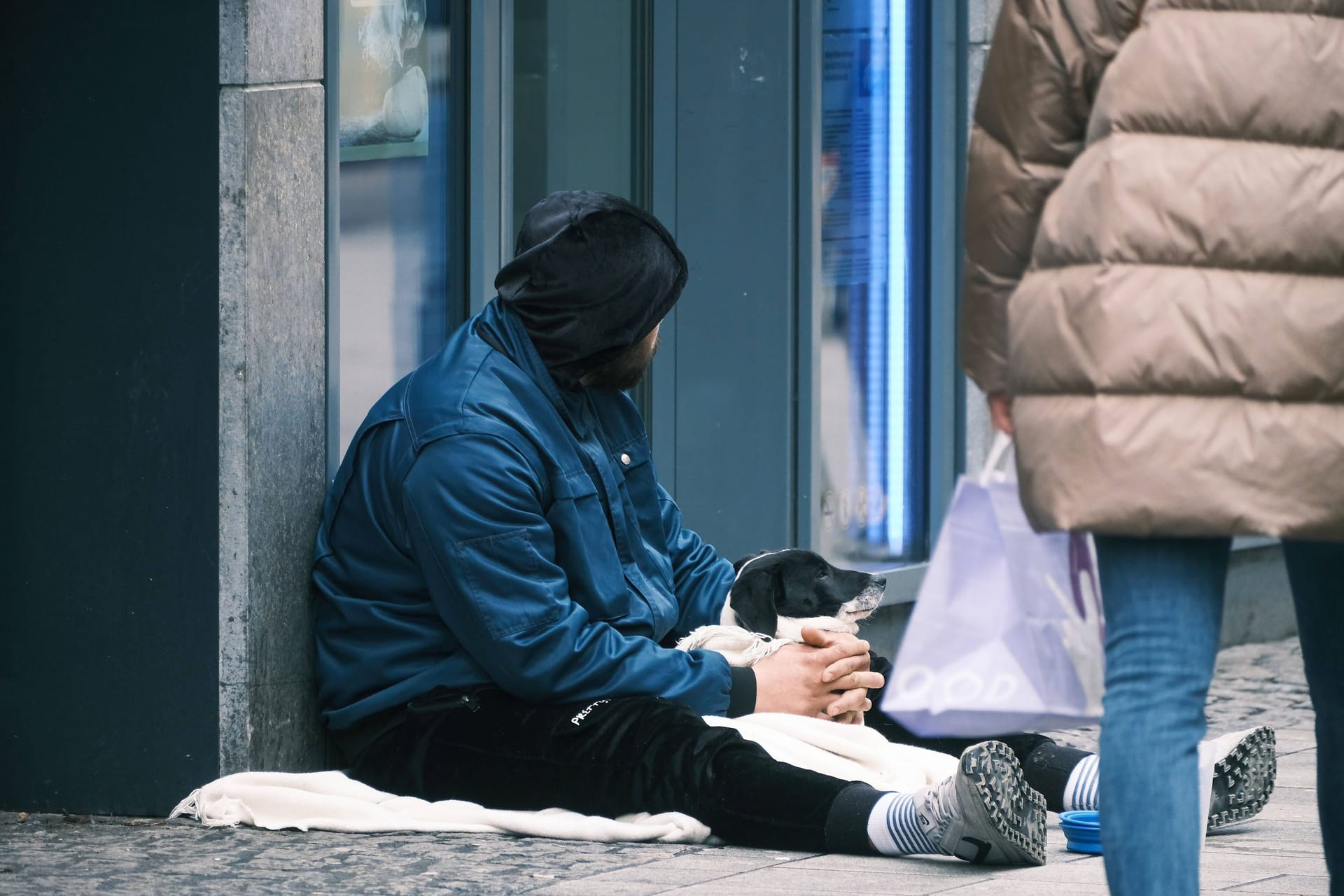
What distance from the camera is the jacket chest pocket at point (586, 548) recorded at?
4465 millimetres

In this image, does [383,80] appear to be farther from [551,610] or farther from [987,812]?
[987,812]

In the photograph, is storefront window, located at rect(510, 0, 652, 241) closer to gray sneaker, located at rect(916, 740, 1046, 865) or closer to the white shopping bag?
gray sneaker, located at rect(916, 740, 1046, 865)

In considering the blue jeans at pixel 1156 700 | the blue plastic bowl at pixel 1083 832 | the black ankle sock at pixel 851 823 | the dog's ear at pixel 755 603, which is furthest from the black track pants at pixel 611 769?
the blue jeans at pixel 1156 700

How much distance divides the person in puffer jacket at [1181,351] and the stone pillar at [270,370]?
2.30 meters

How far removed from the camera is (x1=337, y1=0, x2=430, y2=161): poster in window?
5.17 meters

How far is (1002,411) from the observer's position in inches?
112

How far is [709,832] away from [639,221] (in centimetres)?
135

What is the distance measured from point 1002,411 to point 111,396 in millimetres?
2366

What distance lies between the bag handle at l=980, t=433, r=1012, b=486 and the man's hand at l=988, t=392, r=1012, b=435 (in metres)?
0.02

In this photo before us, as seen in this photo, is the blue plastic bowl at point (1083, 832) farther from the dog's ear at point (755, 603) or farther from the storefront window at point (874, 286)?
the storefront window at point (874, 286)

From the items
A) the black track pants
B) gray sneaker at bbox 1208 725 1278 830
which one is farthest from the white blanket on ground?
gray sneaker at bbox 1208 725 1278 830

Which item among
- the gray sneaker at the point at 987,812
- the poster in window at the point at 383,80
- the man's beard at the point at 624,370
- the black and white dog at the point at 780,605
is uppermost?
the poster in window at the point at 383,80

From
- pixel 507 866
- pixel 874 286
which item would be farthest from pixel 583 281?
pixel 874 286

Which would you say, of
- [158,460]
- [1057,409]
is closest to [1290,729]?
[158,460]
